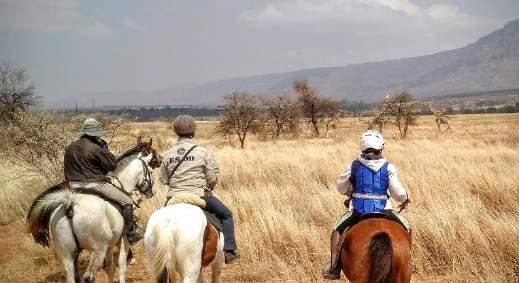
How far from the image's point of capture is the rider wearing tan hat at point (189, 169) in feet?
19.2

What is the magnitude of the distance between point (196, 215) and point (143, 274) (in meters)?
3.53

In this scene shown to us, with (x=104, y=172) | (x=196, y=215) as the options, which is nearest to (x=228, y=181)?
(x=104, y=172)

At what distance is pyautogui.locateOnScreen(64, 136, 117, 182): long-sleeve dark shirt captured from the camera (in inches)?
259

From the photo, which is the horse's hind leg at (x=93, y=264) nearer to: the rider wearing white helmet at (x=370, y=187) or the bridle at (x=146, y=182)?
the bridle at (x=146, y=182)

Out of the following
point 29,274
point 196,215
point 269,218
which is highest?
point 196,215

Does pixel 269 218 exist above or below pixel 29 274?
above

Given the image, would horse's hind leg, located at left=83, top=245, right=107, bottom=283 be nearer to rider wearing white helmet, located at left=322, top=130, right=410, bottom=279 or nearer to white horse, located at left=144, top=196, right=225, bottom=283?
white horse, located at left=144, top=196, right=225, bottom=283

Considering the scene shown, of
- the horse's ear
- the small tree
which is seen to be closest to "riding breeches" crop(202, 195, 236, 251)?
the horse's ear

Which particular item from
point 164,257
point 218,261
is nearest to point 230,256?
point 218,261

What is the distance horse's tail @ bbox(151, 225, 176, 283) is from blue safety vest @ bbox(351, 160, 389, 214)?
2.08 m

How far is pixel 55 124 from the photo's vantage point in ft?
42.2

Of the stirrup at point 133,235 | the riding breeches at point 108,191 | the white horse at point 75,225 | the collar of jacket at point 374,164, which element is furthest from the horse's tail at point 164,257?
the stirrup at point 133,235

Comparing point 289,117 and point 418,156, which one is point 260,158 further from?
point 289,117

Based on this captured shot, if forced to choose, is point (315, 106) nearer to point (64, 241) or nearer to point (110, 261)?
point (110, 261)
